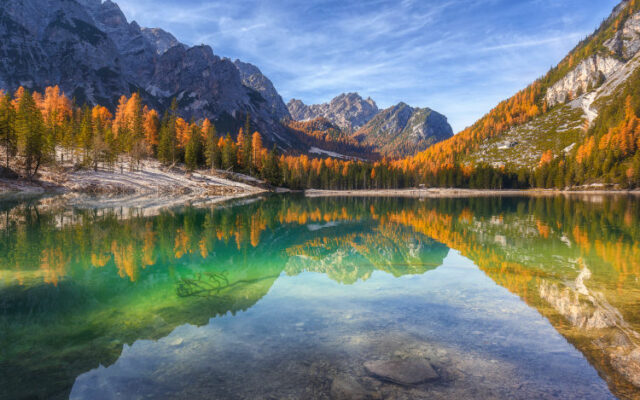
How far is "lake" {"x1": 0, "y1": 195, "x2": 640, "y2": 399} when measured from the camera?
7148 millimetres

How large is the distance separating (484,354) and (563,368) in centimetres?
174

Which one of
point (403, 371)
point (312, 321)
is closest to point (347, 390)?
point (403, 371)

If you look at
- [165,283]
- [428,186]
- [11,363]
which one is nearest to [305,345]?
[11,363]

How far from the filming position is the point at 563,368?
7.81 meters

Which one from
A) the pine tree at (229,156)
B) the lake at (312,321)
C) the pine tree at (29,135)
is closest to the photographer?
the lake at (312,321)

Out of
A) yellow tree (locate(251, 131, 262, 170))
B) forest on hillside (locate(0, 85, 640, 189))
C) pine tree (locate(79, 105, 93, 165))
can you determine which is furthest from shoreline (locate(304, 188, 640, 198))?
pine tree (locate(79, 105, 93, 165))

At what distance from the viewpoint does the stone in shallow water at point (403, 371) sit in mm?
7324

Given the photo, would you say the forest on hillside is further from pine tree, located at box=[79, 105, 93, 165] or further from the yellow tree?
the yellow tree

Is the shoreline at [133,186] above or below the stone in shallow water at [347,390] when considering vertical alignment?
above

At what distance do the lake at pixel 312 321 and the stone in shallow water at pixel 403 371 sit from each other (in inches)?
3.8

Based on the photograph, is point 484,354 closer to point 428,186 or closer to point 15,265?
point 15,265

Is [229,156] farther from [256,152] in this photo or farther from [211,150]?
[256,152]

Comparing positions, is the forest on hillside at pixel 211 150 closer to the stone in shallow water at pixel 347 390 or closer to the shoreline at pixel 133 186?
the shoreline at pixel 133 186

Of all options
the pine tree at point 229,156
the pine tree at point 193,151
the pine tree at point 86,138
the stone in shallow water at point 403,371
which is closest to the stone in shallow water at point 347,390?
the stone in shallow water at point 403,371
